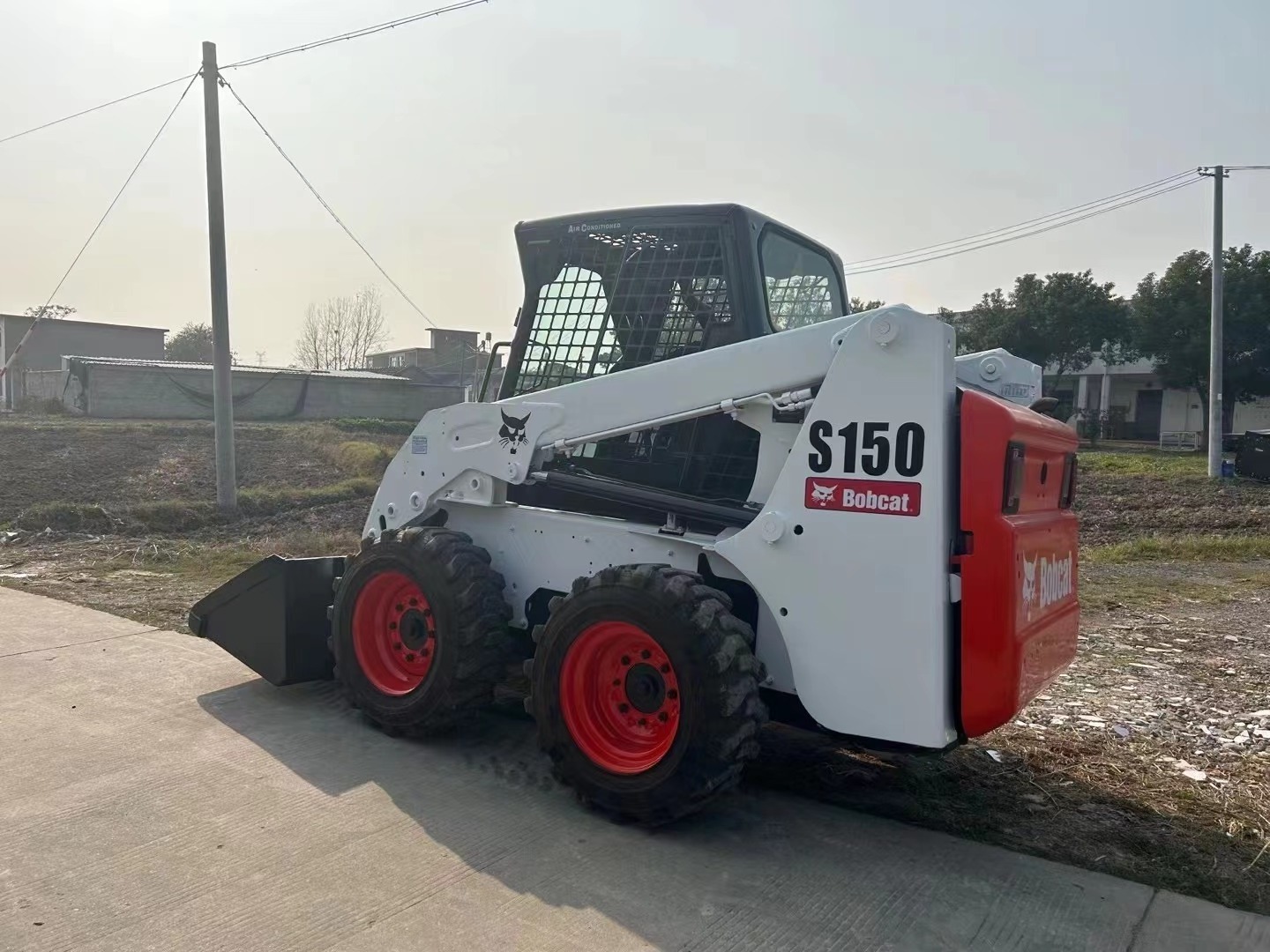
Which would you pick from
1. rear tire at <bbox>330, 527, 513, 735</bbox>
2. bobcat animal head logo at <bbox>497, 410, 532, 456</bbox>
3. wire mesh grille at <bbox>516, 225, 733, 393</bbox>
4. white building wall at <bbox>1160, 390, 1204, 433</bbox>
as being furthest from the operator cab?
white building wall at <bbox>1160, 390, 1204, 433</bbox>

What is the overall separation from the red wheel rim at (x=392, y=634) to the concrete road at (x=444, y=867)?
324mm

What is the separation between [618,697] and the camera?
415 centimetres

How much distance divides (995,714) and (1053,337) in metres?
35.6

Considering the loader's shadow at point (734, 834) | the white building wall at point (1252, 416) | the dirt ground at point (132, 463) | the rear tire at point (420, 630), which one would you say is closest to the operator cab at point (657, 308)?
the rear tire at point (420, 630)

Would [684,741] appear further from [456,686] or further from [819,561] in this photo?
[456,686]

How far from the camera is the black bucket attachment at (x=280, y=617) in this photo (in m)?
5.36

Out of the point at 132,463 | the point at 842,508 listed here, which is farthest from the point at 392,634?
the point at 132,463

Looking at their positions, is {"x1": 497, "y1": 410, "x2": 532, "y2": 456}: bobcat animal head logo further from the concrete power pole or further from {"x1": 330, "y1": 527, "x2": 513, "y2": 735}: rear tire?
the concrete power pole

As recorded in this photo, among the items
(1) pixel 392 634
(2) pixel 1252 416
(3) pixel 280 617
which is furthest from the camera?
(2) pixel 1252 416

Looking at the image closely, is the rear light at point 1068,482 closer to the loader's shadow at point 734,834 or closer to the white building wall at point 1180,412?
the loader's shadow at point 734,834

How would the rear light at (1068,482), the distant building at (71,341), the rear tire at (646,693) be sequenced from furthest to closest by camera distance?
the distant building at (71,341)
the rear light at (1068,482)
the rear tire at (646,693)

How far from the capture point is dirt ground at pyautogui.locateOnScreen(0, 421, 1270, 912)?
400 centimetres

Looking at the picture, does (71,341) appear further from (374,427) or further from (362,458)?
(362,458)

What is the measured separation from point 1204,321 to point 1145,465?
13.4m
